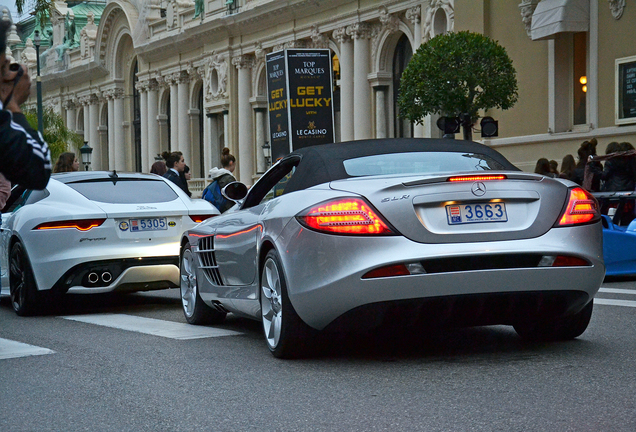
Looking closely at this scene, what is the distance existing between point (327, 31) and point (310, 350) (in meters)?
35.7

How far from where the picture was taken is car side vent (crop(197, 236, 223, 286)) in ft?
25.3

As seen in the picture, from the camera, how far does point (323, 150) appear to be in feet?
22.1

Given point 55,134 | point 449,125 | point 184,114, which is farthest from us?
point 55,134

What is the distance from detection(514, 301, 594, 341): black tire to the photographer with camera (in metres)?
4.05

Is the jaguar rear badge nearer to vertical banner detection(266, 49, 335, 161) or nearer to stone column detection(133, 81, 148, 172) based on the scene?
vertical banner detection(266, 49, 335, 161)

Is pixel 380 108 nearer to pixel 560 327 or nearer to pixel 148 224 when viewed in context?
pixel 148 224

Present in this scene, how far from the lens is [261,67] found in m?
46.1

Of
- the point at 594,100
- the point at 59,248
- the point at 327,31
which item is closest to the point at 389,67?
the point at 327,31

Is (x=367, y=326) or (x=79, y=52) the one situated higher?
(x=79, y=52)

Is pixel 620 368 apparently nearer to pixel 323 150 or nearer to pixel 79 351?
pixel 323 150

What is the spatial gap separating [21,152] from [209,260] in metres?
4.75

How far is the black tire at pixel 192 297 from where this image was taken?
326 inches

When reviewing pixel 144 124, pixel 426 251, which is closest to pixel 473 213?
pixel 426 251

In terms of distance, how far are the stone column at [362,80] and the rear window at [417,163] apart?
32.1m
